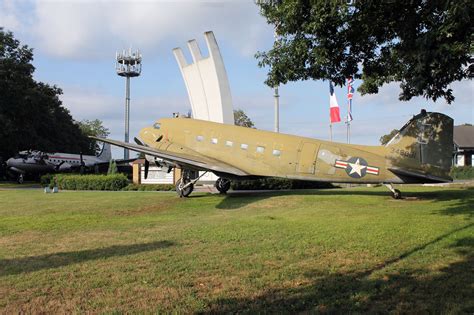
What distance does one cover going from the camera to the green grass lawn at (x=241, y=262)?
5.34m

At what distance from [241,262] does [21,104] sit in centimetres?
4248

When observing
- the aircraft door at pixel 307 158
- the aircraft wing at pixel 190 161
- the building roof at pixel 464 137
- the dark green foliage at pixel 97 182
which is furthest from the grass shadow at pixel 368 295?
the building roof at pixel 464 137

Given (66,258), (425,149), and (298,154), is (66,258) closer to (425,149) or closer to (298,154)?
(298,154)

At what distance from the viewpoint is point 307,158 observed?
18266 millimetres

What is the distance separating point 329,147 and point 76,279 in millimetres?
13569

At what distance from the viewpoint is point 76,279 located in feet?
21.0

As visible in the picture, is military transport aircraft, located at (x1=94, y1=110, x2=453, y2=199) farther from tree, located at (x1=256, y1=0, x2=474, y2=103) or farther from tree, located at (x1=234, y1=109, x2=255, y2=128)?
tree, located at (x1=234, y1=109, x2=255, y2=128)

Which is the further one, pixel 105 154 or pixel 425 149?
pixel 105 154

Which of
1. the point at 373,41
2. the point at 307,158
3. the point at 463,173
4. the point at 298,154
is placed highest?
the point at 373,41

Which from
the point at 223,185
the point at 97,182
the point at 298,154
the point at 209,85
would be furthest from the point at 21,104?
the point at 298,154

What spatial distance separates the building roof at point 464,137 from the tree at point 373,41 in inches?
2099

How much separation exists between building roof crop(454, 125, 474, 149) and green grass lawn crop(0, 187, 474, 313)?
173ft

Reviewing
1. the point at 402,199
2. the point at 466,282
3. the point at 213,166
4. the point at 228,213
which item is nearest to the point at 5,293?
the point at 466,282

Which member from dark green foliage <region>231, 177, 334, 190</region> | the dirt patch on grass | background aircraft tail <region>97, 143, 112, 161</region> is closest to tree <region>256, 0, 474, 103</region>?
the dirt patch on grass
